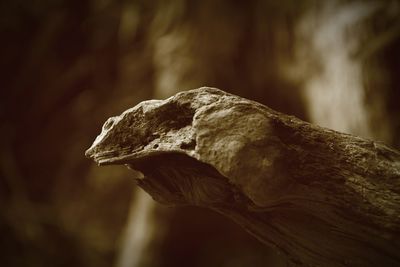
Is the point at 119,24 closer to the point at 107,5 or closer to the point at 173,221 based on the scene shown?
the point at 107,5

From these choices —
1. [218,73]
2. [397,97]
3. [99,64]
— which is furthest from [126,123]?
[99,64]

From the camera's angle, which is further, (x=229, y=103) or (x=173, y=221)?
(x=173, y=221)

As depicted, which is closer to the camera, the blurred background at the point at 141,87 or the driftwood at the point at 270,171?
the driftwood at the point at 270,171

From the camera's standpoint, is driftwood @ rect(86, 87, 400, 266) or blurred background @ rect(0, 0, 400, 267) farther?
blurred background @ rect(0, 0, 400, 267)

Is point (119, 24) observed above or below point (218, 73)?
above

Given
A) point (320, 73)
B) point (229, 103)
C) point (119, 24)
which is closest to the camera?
point (229, 103)
